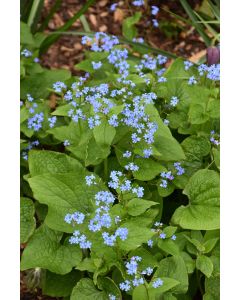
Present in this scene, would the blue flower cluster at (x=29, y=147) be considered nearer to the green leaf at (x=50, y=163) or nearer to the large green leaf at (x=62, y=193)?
the green leaf at (x=50, y=163)

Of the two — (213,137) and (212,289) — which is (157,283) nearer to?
(212,289)

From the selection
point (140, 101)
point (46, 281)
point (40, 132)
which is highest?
point (140, 101)

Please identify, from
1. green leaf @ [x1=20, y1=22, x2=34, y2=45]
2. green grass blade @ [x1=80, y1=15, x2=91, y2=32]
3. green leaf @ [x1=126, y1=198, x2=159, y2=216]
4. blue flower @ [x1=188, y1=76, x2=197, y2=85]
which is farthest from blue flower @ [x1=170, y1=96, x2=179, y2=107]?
green grass blade @ [x1=80, y1=15, x2=91, y2=32]

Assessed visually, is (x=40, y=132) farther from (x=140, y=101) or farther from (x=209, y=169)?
(x=209, y=169)

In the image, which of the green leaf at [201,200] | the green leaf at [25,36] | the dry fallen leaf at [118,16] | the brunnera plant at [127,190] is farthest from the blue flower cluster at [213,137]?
the dry fallen leaf at [118,16]

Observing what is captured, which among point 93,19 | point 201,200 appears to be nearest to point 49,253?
point 201,200

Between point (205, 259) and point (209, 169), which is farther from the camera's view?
point (209, 169)

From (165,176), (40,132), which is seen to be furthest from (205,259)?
(40,132)
